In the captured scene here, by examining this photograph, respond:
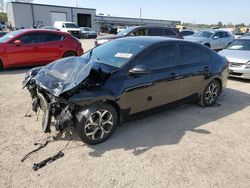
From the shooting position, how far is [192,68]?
479cm

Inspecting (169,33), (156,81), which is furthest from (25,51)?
(169,33)

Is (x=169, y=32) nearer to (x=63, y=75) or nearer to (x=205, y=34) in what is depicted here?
(x=205, y=34)

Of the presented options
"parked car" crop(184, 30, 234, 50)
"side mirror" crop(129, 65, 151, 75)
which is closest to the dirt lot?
"side mirror" crop(129, 65, 151, 75)

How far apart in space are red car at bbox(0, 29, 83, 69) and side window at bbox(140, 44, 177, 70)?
5.82 m

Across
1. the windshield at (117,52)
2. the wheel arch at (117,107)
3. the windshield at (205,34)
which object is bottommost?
the wheel arch at (117,107)

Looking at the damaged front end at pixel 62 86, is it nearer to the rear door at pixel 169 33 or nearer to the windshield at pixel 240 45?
the windshield at pixel 240 45

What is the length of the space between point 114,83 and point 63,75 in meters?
0.79

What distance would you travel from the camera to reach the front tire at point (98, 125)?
3.40 meters

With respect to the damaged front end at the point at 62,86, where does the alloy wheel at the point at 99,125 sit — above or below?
below

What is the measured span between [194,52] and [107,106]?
8.02 feet

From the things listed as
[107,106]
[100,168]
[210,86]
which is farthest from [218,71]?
[100,168]

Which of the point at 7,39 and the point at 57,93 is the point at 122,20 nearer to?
the point at 7,39

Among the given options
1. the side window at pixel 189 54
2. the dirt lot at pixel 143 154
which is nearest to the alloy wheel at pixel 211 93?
the dirt lot at pixel 143 154

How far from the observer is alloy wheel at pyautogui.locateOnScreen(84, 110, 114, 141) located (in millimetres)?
3477
